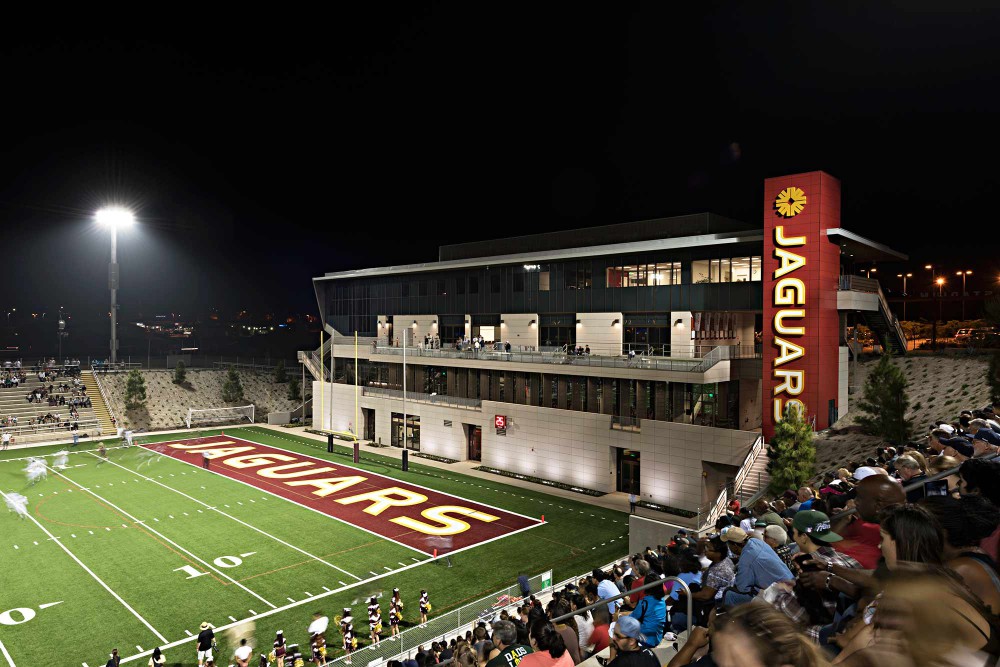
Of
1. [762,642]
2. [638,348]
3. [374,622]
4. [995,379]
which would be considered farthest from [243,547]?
[995,379]

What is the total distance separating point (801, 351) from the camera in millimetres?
30453

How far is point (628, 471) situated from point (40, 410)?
53863 millimetres

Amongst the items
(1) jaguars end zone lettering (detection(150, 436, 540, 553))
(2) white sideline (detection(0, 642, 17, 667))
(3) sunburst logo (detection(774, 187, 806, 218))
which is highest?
(3) sunburst logo (detection(774, 187, 806, 218))

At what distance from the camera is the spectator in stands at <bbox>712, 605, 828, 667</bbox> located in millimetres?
2832

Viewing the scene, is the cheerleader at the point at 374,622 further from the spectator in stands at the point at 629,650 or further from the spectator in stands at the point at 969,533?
the spectator in stands at the point at 969,533

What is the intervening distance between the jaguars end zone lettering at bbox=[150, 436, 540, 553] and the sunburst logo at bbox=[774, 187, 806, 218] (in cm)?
2014

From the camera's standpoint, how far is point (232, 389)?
66.8m

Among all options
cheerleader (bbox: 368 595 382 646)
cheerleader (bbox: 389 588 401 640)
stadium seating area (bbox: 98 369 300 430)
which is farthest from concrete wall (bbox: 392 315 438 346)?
cheerleader (bbox: 368 595 382 646)

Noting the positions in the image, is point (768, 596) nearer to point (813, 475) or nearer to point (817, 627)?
point (817, 627)

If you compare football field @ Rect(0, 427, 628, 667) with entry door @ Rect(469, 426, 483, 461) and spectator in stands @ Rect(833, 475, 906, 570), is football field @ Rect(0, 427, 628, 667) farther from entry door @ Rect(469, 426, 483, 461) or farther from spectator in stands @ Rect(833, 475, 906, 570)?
spectator in stands @ Rect(833, 475, 906, 570)

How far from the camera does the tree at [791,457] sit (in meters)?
25.1

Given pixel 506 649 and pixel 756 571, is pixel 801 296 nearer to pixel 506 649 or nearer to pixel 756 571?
pixel 756 571

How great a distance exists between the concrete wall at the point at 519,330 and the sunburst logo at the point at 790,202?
19054 millimetres

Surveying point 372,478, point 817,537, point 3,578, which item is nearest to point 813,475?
point 817,537
